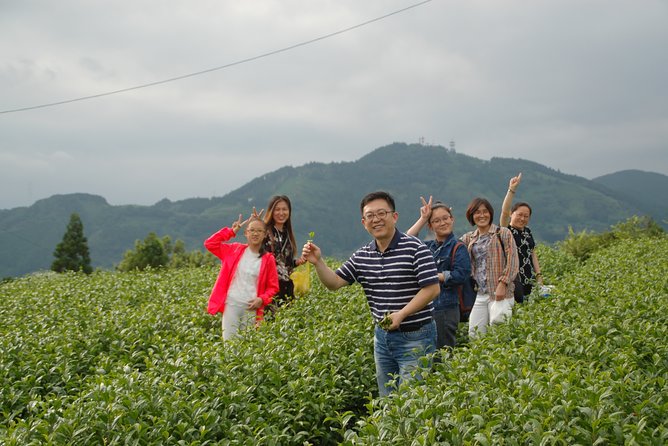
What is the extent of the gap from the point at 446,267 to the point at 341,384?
69.1 inches

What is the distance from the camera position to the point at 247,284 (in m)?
6.49

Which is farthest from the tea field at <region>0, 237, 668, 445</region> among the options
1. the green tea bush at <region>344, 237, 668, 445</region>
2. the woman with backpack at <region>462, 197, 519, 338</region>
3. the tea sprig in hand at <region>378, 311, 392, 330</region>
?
the tea sprig in hand at <region>378, 311, 392, 330</region>

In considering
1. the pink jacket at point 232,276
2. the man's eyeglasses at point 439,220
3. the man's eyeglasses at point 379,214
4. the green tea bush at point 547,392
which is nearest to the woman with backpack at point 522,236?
the man's eyeglasses at point 439,220

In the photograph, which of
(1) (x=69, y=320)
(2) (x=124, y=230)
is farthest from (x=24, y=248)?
(1) (x=69, y=320)

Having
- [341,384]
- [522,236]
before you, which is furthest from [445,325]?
[522,236]

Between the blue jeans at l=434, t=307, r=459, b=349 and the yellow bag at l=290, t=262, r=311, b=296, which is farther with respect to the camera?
the yellow bag at l=290, t=262, r=311, b=296

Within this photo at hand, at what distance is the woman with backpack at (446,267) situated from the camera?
5.66 m

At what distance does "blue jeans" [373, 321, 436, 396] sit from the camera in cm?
424

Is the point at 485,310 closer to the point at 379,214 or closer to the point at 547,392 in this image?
the point at 379,214

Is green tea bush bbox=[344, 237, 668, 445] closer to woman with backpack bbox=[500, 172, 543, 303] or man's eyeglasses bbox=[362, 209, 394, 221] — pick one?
man's eyeglasses bbox=[362, 209, 394, 221]

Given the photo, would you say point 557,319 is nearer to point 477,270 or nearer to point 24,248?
point 477,270

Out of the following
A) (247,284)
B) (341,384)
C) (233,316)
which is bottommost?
(341,384)

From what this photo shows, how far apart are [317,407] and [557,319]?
2.57m

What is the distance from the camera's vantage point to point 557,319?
5418mm
